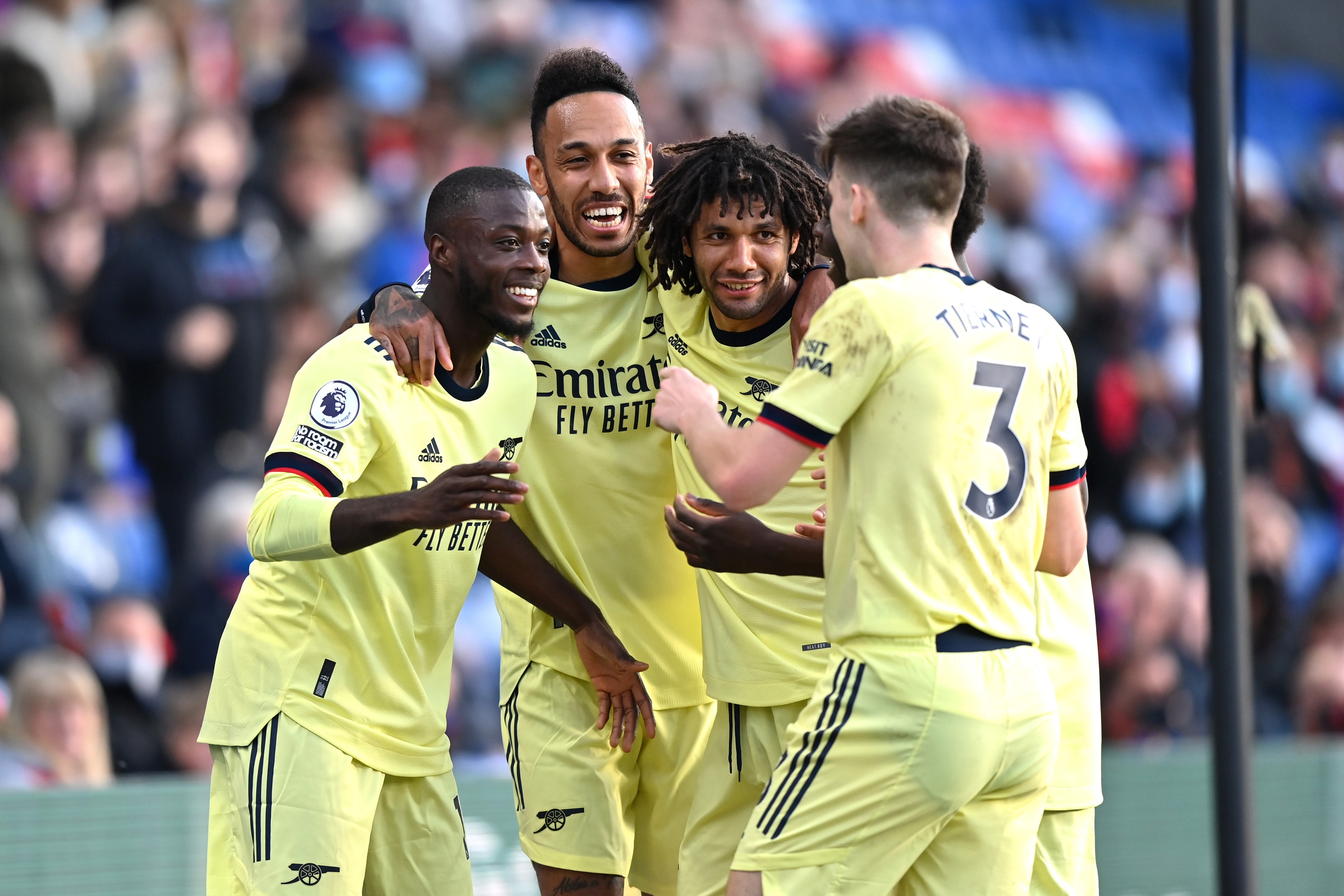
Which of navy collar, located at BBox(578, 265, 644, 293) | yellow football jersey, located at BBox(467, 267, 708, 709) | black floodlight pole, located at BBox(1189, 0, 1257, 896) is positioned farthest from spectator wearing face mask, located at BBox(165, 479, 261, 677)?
black floodlight pole, located at BBox(1189, 0, 1257, 896)

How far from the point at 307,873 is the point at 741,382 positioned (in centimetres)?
178

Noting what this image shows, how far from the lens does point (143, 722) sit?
6.90m

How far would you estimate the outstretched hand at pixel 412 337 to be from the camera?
4.05m

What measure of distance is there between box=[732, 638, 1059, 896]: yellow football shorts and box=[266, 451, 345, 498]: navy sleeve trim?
1.23 meters

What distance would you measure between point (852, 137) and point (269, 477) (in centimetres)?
159

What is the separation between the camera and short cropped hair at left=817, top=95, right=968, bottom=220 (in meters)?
3.59

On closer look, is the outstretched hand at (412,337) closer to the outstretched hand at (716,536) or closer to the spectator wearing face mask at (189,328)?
the outstretched hand at (716,536)

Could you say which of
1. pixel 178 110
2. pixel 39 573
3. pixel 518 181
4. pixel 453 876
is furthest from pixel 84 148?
pixel 453 876

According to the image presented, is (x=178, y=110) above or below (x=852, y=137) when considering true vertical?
above

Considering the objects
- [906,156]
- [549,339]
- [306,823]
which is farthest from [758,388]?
[306,823]

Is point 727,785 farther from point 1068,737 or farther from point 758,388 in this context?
point 758,388

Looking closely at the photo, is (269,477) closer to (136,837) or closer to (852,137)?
(852,137)

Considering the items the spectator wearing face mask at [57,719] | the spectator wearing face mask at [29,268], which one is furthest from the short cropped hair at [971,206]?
the spectator wearing face mask at [29,268]

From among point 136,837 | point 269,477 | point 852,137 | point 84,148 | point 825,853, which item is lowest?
point 136,837
